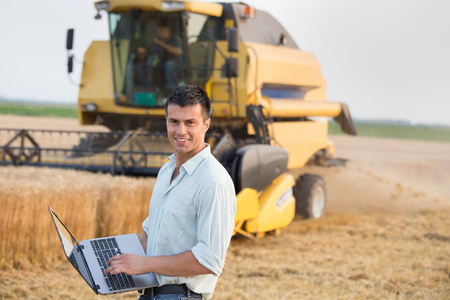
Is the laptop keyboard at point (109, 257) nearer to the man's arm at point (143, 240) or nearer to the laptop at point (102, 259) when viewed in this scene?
the laptop at point (102, 259)

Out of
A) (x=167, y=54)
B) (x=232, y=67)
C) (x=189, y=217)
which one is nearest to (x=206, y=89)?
(x=232, y=67)

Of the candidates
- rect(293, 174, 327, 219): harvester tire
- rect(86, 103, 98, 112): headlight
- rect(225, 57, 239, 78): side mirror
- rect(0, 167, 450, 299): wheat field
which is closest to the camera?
rect(0, 167, 450, 299): wheat field

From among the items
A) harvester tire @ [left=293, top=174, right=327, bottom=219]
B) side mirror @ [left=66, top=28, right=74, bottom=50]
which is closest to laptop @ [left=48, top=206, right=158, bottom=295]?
harvester tire @ [left=293, top=174, right=327, bottom=219]

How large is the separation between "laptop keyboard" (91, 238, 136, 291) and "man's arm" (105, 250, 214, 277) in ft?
0.24

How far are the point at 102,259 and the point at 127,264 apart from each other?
0.19m

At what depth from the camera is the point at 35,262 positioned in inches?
183

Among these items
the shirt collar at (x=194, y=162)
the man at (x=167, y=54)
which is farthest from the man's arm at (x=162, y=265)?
the man at (x=167, y=54)

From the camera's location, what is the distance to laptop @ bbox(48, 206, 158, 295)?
6.23ft

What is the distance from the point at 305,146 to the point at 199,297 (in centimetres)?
651

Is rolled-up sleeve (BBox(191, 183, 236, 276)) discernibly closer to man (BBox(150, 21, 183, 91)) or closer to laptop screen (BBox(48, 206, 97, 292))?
laptop screen (BBox(48, 206, 97, 292))

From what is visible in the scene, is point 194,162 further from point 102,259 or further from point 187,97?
point 102,259

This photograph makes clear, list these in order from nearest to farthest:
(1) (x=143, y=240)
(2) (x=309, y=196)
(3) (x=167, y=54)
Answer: (1) (x=143, y=240), (3) (x=167, y=54), (2) (x=309, y=196)

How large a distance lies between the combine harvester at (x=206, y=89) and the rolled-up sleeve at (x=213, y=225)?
13.9 feet

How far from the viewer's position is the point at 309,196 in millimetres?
7574
